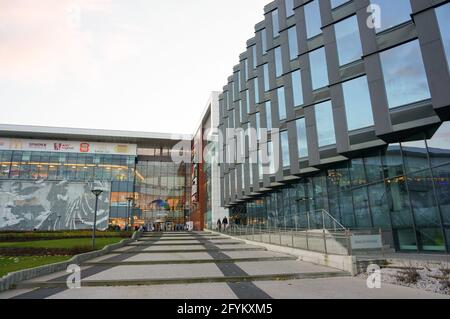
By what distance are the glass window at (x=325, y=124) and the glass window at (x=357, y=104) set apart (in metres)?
1.48

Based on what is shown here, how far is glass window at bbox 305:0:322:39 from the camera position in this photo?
20.8 metres

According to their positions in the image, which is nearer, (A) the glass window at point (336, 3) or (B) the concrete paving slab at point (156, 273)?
(B) the concrete paving slab at point (156, 273)

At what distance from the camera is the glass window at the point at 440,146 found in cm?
1241

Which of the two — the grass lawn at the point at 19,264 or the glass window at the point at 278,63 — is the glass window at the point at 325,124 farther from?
the grass lawn at the point at 19,264

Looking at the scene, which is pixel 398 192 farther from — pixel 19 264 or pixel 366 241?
pixel 19 264

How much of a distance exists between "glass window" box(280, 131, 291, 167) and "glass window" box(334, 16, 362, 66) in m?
7.25

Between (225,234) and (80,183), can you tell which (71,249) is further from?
(80,183)

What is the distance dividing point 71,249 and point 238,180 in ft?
69.1

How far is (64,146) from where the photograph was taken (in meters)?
64.9

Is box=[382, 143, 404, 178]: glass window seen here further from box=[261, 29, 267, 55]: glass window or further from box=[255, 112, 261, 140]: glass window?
box=[261, 29, 267, 55]: glass window

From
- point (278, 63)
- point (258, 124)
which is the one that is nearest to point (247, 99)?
point (258, 124)

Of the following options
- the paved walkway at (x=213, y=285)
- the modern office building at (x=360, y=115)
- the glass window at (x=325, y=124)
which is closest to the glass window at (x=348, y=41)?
the modern office building at (x=360, y=115)

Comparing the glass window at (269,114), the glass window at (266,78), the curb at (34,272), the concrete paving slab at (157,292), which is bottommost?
the concrete paving slab at (157,292)
